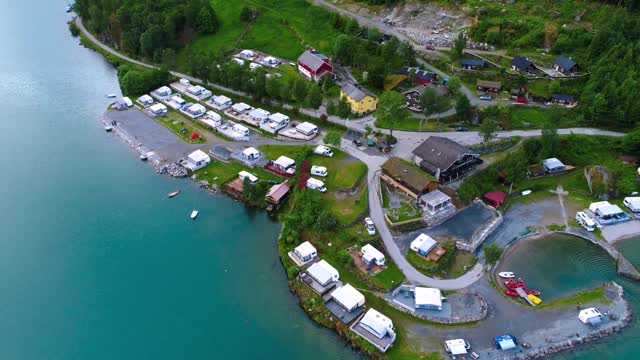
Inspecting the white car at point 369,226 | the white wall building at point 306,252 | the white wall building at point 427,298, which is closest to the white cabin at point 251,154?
the white wall building at point 306,252

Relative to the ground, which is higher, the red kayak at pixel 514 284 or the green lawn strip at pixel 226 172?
the green lawn strip at pixel 226 172

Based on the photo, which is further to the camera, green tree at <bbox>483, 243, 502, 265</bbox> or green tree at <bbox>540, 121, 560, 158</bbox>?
green tree at <bbox>540, 121, 560, 158</bbox>

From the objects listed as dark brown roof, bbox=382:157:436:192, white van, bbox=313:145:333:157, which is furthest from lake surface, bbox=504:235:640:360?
white van, bbox=313:145:333:157

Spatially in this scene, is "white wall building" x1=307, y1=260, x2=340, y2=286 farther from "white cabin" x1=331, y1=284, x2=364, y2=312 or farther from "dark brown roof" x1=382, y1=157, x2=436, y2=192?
"dark brown roof" x1=382, y1=157, x2=436, y2=192

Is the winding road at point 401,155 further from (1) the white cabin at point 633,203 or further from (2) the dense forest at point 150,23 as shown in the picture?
(1) the white cabin at point 633,203

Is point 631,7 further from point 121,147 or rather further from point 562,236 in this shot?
point 121,147

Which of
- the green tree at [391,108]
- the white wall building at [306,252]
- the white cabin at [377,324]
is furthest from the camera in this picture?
the green tree at [391,108]
